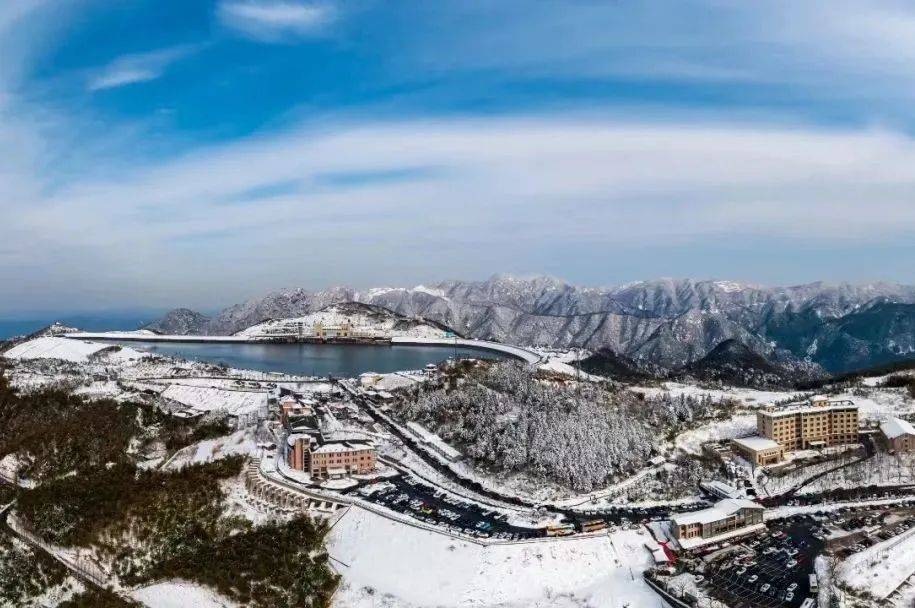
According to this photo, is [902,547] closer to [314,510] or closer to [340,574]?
[340,574]

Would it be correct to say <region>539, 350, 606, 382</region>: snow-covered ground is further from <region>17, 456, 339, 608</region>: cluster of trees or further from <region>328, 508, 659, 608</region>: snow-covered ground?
<region>17, 456, 339, 608</region>: cluster of trees

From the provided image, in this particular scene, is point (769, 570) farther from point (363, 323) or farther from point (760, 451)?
point (363, 323)

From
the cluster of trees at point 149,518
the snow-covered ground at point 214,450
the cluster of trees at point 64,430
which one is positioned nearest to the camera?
the cluster of trees at point 149,518

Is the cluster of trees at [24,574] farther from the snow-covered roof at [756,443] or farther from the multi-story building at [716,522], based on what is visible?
the snow-covered roof at [756,443]

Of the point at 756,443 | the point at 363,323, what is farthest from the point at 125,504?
the point at 363,323


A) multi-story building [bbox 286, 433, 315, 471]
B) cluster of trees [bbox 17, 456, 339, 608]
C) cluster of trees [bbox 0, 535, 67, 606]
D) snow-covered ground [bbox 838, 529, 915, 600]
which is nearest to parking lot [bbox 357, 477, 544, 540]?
cluster of trees [bbox 17, 456, 339, 608]

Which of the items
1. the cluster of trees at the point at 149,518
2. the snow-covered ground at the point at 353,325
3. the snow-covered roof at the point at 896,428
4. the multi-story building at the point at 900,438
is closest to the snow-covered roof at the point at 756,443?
the multi-story building at the point at 900,438

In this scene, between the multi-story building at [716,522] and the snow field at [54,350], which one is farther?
the snow field at [54,350]
